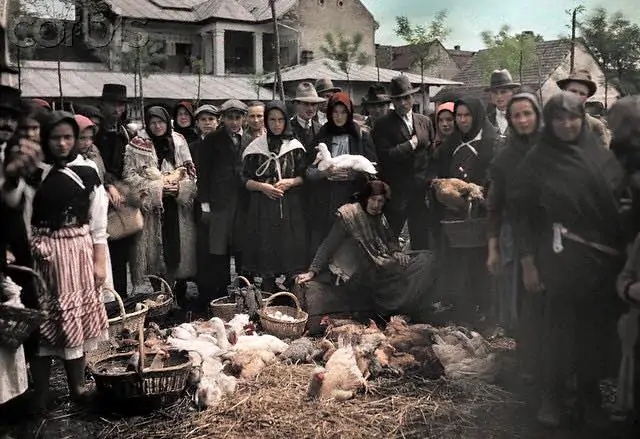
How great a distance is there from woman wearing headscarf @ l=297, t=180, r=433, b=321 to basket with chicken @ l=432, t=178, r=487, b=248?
2.82 ft

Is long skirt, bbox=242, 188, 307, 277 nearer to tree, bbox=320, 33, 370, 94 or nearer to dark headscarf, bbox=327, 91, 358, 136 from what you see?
dark headscarf, bbox=327, 91, 358, 136

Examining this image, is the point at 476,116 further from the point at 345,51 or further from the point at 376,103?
the point at 345,51

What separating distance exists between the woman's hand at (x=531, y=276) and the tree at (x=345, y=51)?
19247 millimetres

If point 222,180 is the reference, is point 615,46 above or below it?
above

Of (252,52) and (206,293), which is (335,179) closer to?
(206,293)

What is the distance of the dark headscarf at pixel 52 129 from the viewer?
344cm

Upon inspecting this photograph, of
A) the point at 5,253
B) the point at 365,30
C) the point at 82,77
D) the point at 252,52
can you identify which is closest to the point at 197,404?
the point at 5,253

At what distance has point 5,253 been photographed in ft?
10.4

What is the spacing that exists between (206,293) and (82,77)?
16.9 metres

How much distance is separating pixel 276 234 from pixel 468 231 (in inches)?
78.2

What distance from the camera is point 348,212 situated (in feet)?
18.9

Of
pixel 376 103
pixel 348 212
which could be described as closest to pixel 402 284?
pixel 348 212

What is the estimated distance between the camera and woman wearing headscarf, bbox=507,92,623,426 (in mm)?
3297

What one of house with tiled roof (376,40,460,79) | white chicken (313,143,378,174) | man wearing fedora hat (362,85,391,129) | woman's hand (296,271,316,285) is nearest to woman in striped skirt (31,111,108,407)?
woman's hand (296,271,316,285)
